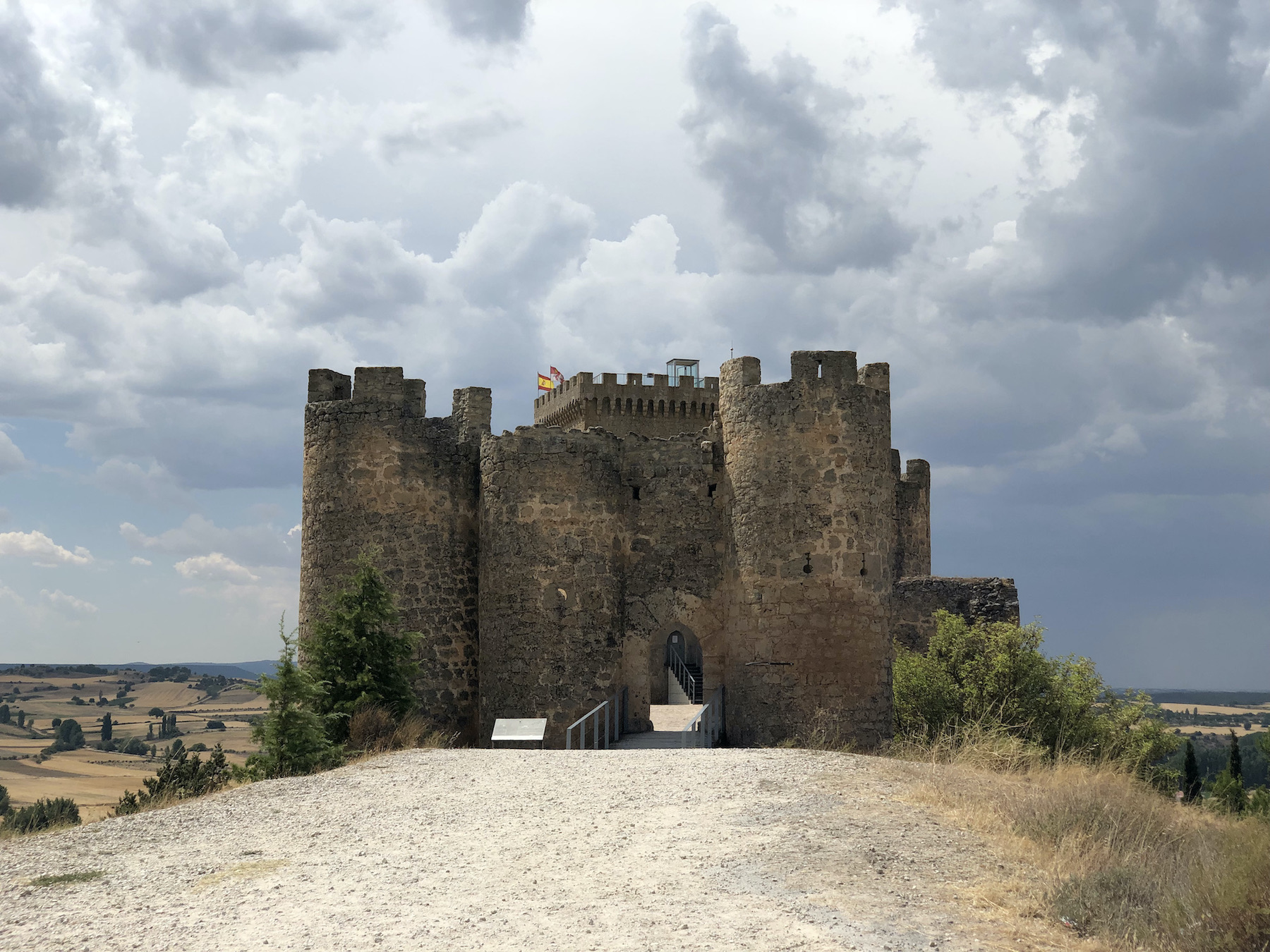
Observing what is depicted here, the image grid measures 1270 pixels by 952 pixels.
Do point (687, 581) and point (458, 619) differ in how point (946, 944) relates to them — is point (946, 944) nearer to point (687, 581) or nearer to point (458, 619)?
point (687, 581)

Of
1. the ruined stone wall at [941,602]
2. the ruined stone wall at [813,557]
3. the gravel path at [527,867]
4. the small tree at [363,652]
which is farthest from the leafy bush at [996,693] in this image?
the small tree at [363,652]

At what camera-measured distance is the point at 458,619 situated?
21906mm

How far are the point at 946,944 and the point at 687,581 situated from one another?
13463 millimetres

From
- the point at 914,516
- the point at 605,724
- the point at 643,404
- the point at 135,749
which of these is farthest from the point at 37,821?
the point at 135,749

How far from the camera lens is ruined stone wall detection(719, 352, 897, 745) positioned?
65.0ft

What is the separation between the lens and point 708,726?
20281 millimetres

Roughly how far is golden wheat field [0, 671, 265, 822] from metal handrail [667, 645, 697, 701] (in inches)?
429

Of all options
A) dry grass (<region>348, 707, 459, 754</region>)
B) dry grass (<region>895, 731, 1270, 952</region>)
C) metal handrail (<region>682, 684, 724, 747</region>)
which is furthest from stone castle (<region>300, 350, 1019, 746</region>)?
dry grass (<region>895, 731, 1270, 952</region>)

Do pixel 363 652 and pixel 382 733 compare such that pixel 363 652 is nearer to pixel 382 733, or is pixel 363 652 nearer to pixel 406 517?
pixel 382 733

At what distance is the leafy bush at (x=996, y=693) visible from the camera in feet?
72.7

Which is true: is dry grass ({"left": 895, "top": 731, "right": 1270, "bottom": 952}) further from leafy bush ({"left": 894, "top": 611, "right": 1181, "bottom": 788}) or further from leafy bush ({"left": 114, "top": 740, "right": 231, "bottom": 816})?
leafy bush ({"left": 114, "top": 740, "right": 231, "bottom": 816})

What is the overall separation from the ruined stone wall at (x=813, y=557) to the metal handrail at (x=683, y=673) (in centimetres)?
930

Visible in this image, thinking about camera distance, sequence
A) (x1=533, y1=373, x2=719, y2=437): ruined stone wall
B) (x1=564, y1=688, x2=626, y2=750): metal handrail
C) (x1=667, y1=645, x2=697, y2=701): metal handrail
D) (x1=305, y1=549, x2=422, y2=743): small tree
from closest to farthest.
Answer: (x1=305, y1=549, x2=422, y2=743): small tree, (x1=564, y1=688, x2=626, y2=750): metal handrail, (x1=667, y1=645, x2=697, y2=701): metal handrail, (x1=533, y1=373, x2=719, y2=437): ruined stone wall

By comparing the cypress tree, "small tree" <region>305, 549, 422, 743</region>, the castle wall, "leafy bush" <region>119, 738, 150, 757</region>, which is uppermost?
the castle wall
